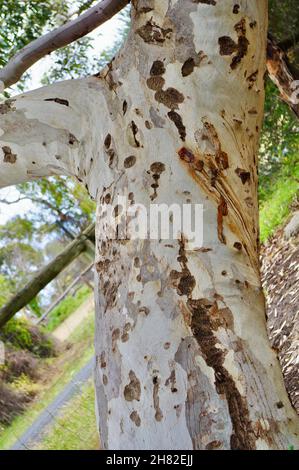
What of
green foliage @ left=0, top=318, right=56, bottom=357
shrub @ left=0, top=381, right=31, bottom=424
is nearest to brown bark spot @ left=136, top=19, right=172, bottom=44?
shrub @ left=0, top=381, right=31, bottom=424

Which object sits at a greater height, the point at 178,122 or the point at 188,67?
the point at 188,67

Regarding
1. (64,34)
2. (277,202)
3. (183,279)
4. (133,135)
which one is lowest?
(183,279)

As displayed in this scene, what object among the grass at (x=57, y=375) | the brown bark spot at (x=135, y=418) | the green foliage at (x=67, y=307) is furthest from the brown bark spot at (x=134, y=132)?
the green foliage at (x=67, y=307)

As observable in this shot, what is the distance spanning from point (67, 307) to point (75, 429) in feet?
25.0

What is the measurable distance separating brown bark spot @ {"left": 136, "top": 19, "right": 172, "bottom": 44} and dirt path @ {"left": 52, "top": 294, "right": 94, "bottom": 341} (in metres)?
7.91

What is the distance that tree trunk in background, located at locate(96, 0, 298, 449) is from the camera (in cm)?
156

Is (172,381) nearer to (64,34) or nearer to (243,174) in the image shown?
(243,174)

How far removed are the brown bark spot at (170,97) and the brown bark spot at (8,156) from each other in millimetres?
636

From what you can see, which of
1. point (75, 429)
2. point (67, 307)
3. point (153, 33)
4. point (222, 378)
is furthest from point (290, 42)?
point (67, 307)

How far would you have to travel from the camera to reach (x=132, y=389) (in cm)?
164

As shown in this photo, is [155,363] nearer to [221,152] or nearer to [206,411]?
[206,411]

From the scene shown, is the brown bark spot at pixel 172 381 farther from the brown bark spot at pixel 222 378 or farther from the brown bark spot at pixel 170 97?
the brown bark spot at pixel 170 97

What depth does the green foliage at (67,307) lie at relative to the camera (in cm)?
1167

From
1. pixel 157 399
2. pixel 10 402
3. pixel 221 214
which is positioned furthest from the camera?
pixel 10 402
